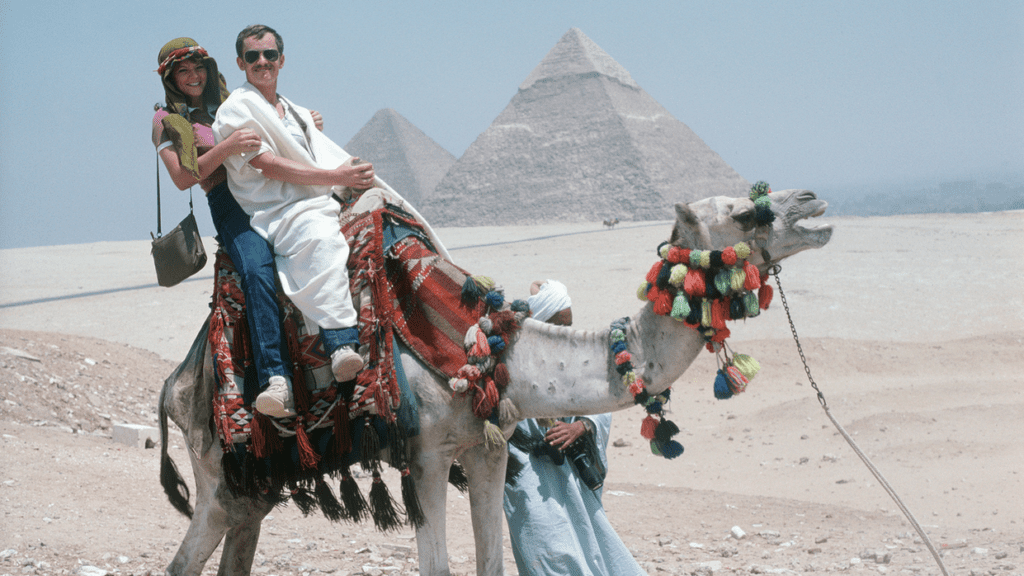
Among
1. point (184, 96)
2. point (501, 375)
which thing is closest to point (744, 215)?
point (501, 375)

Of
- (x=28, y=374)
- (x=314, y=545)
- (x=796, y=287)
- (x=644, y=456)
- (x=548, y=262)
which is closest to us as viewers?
(x=314, y=545)

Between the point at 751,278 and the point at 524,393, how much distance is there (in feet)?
2.83

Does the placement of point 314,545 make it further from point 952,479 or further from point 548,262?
point 548,262

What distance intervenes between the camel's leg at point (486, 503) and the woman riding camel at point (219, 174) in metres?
0.66

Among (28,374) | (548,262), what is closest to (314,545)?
(28,374)

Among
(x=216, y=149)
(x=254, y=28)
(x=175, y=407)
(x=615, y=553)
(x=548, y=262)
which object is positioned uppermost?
(x=254, y=28)

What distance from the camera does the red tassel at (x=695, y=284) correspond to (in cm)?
295

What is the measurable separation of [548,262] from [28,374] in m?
22.3

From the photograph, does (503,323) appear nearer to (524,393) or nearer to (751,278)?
(524,393)

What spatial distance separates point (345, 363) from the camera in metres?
3.02

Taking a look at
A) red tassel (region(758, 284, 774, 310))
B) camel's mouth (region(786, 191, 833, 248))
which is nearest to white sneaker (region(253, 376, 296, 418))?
red tassel (region(758, 284, 774, 310))

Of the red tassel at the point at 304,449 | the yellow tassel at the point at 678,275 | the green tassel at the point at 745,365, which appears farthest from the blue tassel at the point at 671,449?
the red tassel at the point at 304,449

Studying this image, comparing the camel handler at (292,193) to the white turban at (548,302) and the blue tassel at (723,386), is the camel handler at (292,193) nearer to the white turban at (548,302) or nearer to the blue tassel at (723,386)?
the white turban at (548,302)

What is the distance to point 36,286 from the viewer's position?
2706cm
